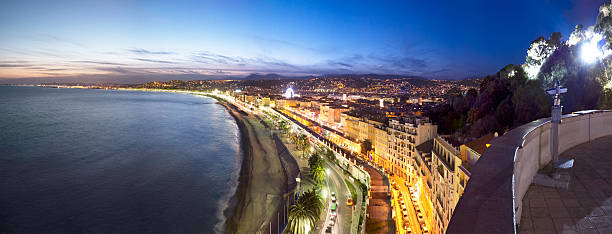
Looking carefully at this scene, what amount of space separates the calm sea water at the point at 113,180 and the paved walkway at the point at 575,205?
1628 centimetres

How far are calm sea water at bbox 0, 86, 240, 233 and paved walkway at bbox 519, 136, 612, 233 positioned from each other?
16.3 meters

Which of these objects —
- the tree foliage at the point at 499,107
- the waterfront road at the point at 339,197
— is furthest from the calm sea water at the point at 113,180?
the tree foliage at the point at 499,107

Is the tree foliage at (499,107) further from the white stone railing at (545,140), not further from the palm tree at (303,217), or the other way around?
the white stone railing at (545,140)

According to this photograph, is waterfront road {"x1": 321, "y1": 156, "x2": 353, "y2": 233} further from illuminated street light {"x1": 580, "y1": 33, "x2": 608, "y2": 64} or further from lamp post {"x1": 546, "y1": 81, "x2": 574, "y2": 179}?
illuminated street light {"x1": 580, "y1": 33, "x2": 608, "y2": 64}

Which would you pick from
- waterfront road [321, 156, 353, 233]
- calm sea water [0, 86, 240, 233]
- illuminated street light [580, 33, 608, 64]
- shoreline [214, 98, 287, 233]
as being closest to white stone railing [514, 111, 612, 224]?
waterfront road [321, 156, 353, 233]

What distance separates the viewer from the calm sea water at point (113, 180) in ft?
59.2

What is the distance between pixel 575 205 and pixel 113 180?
1105 inches

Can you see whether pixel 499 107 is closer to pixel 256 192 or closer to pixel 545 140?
pixel 256 192

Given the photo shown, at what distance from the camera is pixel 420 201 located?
20.3 meters

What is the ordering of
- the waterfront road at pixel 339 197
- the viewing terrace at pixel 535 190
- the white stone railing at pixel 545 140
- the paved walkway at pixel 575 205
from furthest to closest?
the waterfront road at pixel 339 197 → the white stone railing at pixel 545 140 → the paved walkway at pixel 575 205 → the viewing terrace at pixel 535 190

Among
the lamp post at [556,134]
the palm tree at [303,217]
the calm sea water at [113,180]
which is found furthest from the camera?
the calm sea water at [113,180]

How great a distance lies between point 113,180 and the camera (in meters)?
24.8

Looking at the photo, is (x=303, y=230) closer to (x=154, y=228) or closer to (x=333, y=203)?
(x=333, y=203)

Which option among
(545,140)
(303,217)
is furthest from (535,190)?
(303,217)
